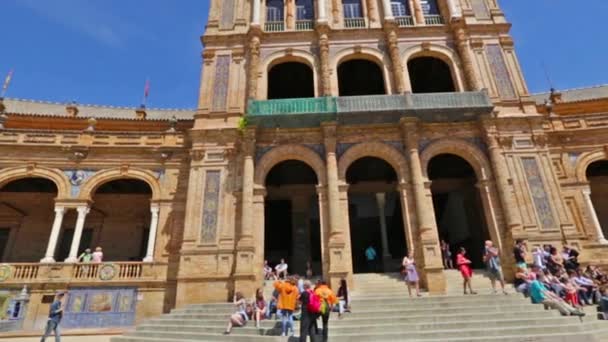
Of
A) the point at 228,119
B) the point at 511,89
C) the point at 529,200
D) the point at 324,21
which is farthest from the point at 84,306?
the point at 511,89

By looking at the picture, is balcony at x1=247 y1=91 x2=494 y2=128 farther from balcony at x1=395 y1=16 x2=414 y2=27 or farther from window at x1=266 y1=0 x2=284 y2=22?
window at x1=266 y1=0 x2=284 y2=22

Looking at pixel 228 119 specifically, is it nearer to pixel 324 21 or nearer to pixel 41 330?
pixel 324 21

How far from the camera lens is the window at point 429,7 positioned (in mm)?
20328

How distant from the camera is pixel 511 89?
16844 mm

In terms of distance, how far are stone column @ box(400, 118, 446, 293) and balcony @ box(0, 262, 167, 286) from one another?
34.4 ft

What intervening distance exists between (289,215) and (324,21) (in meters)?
10.7

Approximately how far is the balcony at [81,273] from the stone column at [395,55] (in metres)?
13.6

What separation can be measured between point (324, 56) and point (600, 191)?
1615cm

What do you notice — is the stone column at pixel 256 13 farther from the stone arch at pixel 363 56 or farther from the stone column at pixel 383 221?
the stone column at pixel 383 221

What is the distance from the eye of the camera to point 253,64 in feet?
58.5

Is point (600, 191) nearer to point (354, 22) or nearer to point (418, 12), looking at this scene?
point (418, 12)

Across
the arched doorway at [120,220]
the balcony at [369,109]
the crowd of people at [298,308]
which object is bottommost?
the crowd of people at [298,308]

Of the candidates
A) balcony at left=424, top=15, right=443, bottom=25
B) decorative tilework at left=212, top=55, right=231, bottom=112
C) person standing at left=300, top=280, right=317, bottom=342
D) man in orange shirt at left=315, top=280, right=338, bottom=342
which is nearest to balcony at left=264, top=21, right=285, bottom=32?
decorative tilework at left=212, top=55, right=231, bottom=112

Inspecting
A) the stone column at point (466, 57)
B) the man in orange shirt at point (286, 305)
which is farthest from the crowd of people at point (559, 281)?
the stone column at point (466, 57)
